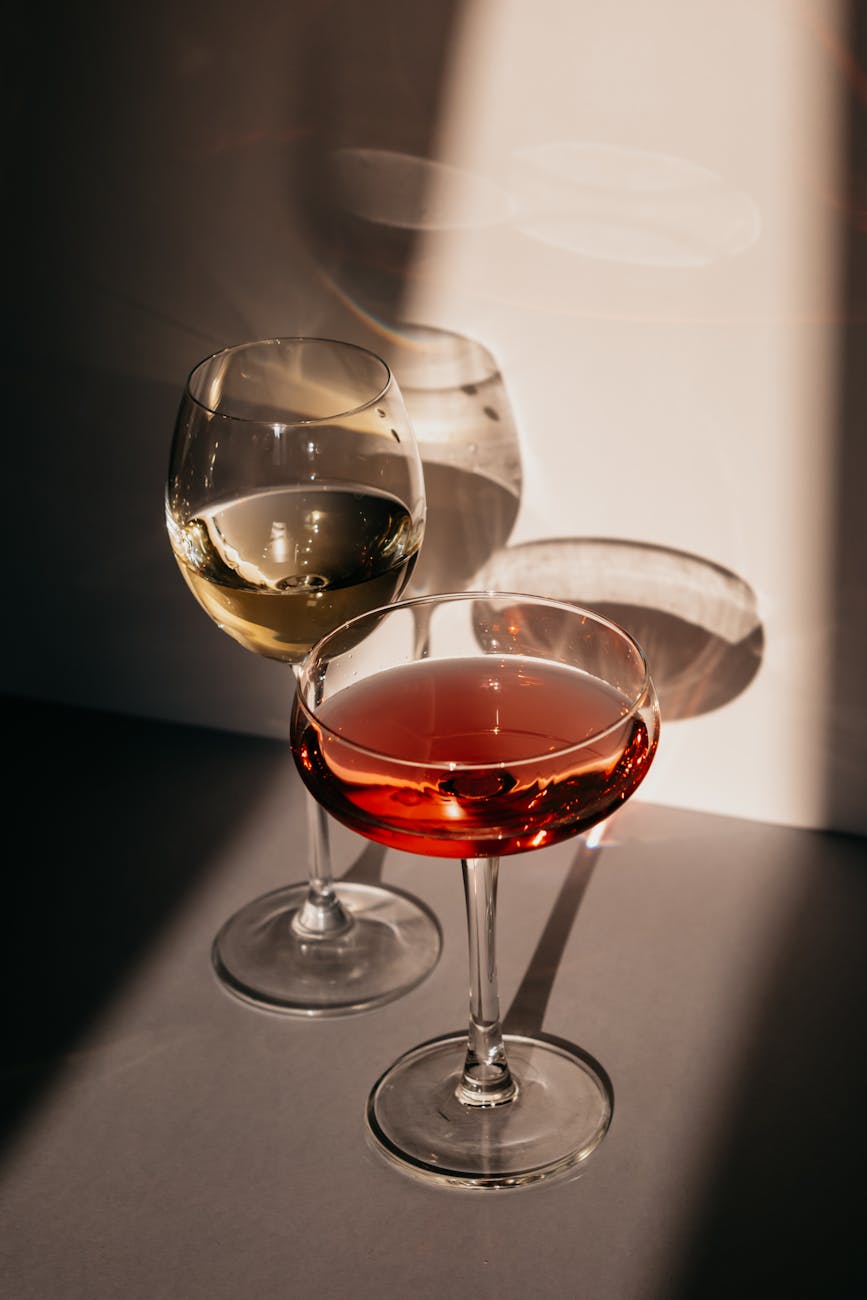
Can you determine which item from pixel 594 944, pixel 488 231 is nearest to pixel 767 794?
pixel 594 944

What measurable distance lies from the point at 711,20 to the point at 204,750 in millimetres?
637

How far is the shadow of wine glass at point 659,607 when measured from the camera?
38.2 inches

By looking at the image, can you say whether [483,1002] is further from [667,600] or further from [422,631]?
[667,600]

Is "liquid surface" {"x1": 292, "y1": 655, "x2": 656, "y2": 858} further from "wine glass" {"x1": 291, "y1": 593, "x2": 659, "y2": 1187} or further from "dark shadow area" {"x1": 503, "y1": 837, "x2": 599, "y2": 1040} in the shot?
"dark shadow area" {"x1": 503, "y1": 837, "x2": 599, "y2": 1040}

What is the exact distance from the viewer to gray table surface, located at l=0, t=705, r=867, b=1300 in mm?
716

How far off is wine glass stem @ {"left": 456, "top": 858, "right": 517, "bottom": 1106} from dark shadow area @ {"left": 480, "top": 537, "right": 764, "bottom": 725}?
263 mm

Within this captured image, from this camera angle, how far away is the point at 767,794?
1.03 meters

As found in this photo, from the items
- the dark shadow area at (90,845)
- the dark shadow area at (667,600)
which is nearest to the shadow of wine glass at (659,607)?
the dark shadow area at (667,600)

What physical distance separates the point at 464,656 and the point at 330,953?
0.25 m

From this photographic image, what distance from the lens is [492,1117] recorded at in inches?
32.4

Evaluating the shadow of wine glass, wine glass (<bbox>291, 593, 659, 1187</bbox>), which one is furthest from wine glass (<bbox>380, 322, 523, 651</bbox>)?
wine glass (<bbox>291, 593, 659, 1187</bbox>)

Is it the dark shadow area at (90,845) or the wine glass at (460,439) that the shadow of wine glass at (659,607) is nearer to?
the wine glass at (460,439)

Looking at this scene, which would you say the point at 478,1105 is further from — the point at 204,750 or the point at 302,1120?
the point at 204,750

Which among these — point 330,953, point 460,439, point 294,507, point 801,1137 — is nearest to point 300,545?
point 294,507
